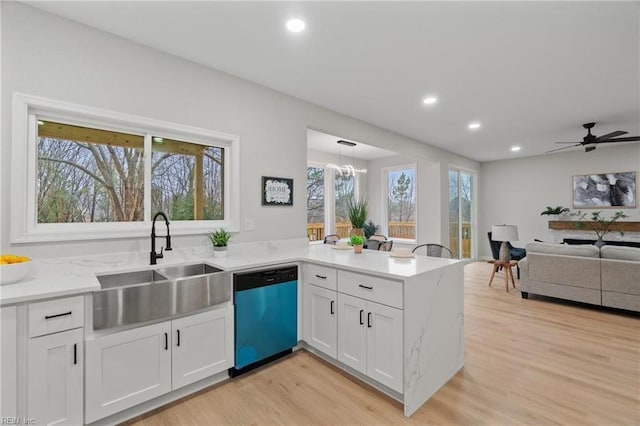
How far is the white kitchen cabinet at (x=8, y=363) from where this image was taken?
1445 millimetres

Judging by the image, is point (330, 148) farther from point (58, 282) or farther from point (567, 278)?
point (58, 282)

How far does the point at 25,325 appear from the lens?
4.93ft

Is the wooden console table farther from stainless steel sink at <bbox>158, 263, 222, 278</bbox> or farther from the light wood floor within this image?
stainless steel sink at <bbox>158, 263, 222, 278</bbox>

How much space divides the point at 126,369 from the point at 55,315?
0.52m

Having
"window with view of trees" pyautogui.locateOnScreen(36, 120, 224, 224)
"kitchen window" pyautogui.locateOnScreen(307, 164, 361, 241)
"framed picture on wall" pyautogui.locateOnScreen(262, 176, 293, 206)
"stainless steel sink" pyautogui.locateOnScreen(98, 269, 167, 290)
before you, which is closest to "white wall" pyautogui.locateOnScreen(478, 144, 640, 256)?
"kitchen window" pyautogui.locateOnScreen(307, 164, 361, 241)

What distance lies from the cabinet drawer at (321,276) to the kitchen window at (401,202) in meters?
4.74

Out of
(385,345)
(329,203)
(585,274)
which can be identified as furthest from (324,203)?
(385,345)

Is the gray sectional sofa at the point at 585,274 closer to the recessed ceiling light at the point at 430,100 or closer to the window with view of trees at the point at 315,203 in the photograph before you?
the recessed ceiling light at the point at 430,100

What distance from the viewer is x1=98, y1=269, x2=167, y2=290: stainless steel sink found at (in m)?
2.07

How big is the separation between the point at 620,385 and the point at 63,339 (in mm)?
3787

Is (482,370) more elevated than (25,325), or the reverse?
(25,325)

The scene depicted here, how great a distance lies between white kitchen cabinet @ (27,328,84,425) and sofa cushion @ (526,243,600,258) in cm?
531

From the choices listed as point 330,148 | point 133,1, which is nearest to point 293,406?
point 133,1

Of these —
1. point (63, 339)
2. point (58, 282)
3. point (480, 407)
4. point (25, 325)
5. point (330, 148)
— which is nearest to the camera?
point (25, 325)
